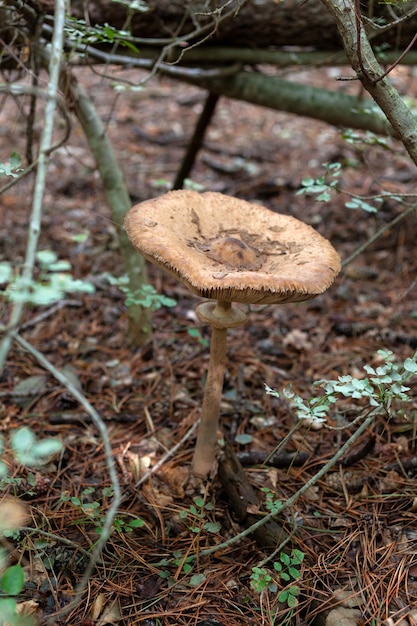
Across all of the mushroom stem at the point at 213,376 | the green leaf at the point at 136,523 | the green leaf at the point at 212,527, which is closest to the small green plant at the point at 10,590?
the green leaf at the point at 136,523

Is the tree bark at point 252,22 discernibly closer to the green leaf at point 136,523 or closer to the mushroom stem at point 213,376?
the mushroom stem at point 213,376

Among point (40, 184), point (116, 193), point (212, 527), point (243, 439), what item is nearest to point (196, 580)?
point (212, 527)

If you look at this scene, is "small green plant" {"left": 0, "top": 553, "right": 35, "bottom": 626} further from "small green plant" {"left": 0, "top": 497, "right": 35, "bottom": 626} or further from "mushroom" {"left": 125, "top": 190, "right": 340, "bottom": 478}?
"mushroom" {"left": 125, "top": 190, "right": 340, "bottom": 478}

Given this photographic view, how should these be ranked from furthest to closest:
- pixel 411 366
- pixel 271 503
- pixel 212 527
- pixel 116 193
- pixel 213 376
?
pixel 116 193
pixel 213 376
pixel 212 527
pixel 271 503
pixel 411 366

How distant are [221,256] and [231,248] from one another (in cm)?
6

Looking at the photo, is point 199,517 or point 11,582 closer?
point 11,582

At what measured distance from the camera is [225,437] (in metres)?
3.27

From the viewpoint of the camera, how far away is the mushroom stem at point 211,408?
284cm

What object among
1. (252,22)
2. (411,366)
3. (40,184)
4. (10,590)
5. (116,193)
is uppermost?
(252,22)

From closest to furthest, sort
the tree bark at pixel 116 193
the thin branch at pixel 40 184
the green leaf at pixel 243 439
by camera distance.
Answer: the thin branch at pixel 40 184, the green leaf at pixel 243 439, the tree bark at pixel 116 193

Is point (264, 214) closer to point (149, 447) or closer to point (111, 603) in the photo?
point (149, 447)

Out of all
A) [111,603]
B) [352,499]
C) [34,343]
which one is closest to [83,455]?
[111,603]

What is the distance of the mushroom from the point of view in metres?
2.19

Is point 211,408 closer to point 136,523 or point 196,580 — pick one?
point 136,523
